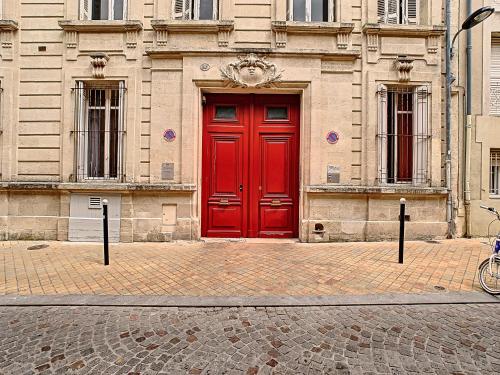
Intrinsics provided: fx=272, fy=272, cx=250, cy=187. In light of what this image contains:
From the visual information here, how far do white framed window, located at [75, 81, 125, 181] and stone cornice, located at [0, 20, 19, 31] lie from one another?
2.10 metres

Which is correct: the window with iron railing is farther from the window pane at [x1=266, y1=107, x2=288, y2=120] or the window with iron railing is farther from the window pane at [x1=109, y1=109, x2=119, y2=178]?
the window pane at [x1=109, y1=109, x2=119, y2=178]

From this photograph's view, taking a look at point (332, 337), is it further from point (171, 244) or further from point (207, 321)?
point (171, 244)

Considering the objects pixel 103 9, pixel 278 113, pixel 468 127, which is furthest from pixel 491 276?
pixel 103 9

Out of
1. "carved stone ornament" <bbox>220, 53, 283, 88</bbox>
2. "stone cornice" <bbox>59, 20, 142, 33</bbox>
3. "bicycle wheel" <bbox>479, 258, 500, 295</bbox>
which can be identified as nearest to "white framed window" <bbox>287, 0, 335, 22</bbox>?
"carved stone ornament" <bbox>220, 53, 283, 88</bbox>

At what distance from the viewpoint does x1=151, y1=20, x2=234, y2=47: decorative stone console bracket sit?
6.70 meters

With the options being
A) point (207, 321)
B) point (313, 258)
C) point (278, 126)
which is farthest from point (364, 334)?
point (278, 126)

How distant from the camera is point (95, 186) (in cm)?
667

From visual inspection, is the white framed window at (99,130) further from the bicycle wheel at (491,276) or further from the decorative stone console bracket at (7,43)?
the bicycle wheel at (491,276)

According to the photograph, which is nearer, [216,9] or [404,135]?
[216,9]

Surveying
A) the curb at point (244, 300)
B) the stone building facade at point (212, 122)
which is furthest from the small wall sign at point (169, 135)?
the curb at point (244, 300)

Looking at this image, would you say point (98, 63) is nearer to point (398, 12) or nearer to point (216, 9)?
point (216, 9)

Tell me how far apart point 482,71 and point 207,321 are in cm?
925

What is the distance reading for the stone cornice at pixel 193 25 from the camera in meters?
6.69

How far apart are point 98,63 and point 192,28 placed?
98.2 inches
